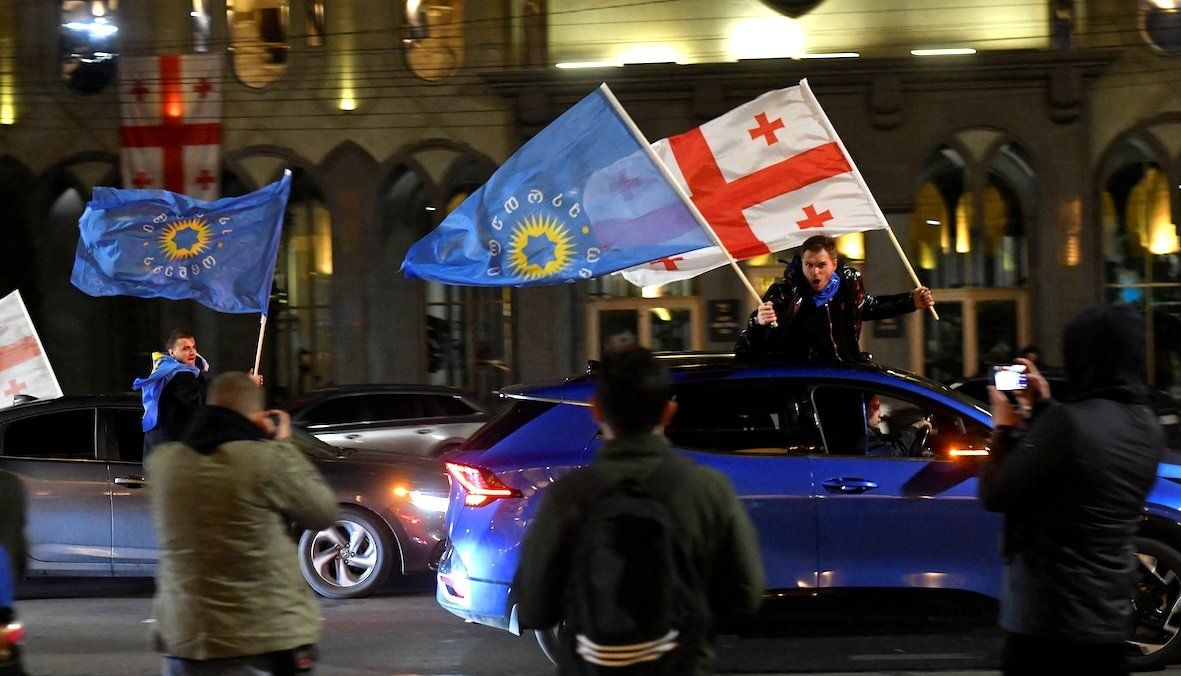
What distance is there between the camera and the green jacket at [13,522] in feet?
14.8

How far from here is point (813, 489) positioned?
716 cm

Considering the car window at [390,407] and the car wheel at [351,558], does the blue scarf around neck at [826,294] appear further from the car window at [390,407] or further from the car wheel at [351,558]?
the car window at [390,407]

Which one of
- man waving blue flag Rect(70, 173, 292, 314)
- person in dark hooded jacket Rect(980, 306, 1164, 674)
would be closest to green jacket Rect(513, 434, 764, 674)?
person in dark hooded jacket Rect(980, 306, 1164, 674)

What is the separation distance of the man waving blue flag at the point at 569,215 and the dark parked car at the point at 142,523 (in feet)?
7.54

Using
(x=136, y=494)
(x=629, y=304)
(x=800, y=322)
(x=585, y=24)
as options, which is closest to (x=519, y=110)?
(x=585, y=24)

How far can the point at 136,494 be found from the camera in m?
10.2

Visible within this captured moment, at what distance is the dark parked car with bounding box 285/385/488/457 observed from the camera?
51.7 ft

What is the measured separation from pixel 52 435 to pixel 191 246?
179 cm

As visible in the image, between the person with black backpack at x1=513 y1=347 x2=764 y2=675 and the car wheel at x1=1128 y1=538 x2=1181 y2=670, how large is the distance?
4.43 m

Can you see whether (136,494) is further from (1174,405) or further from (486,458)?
(1174,405)

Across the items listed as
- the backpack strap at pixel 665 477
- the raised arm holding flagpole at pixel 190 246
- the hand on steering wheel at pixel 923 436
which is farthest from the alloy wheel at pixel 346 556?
the backpack strap at pixel 665 477

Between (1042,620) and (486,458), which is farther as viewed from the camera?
(486,458)

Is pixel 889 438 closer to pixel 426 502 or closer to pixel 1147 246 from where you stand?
pixel 426 502

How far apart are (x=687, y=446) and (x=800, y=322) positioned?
4.01ft
